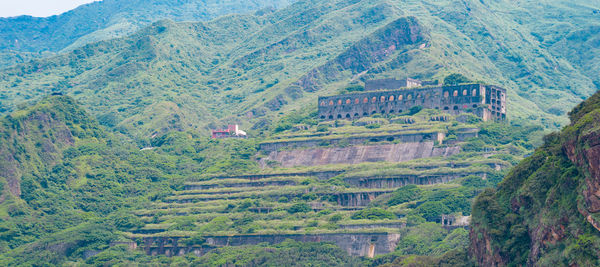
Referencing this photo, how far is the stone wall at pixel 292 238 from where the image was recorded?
104 m

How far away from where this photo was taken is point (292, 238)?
110 m

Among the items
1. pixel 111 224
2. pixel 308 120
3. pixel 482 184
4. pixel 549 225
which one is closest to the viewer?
pixel 549 225

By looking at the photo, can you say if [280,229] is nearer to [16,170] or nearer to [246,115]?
[16,170]

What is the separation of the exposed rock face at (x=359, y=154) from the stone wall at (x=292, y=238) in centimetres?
2366

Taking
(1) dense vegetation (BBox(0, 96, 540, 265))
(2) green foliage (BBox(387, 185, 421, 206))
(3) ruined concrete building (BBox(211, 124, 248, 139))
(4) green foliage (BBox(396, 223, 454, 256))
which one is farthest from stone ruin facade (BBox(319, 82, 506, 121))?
(4) green foliage (BBox(396, 223, 454, 256))

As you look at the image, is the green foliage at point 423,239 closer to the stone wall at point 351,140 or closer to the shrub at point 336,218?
the shrub at point 336,218

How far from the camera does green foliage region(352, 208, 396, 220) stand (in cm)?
10900

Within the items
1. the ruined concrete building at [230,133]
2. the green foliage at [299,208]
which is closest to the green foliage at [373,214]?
the green foliage at [299,208]

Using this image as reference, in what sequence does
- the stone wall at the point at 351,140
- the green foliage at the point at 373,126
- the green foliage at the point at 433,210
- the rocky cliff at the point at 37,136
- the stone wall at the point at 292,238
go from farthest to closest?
the green foliage at the point at 373,126 → the rocky cliff at the point at 37,136 → the stone wall at the point at 351,140 → the green foliage at the point at 433,210 → the stone wall at the point at 292,238

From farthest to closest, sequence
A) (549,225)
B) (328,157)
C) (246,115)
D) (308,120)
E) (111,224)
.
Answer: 1. (246,115)
2. (308,120)
3. (328,157)
4. (111,224)
5. (549,225)

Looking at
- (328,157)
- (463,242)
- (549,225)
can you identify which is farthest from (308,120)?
(549,225)

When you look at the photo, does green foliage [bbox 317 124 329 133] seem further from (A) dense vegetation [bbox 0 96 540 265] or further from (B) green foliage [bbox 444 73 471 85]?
(B) green foliage [bbox 444 73 471 85]

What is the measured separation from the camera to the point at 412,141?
130750 mm

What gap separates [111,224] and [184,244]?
12442 millimetres
